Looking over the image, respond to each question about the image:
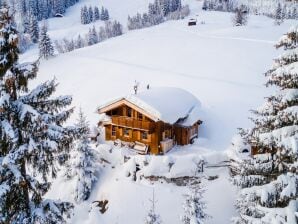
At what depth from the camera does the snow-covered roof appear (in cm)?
3447

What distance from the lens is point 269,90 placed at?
54.0 metres

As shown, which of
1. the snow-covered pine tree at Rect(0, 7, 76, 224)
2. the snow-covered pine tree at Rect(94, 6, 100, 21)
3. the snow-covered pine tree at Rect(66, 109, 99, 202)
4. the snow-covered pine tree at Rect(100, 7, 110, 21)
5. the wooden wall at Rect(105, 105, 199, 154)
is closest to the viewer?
the snow-covered pine tree at Rect(0, 7, 76, 224)

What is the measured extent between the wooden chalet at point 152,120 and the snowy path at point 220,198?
5.67m

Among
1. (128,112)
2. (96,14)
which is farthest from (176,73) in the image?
(96,14)

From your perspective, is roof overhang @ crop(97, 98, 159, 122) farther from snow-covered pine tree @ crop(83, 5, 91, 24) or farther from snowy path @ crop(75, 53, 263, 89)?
snow-covered pine tree @ crop(83, 5, 91, 24)

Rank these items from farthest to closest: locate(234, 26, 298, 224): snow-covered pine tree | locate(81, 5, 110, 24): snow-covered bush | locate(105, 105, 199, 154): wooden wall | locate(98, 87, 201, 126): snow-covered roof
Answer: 1. locate(81, 5, 110, 24): snow-covered bush
2. locate(105, 105, 199, 154): wooden wall
3. locate(98, 87, 201, 126): snow-covered roof
4. locate(234, 26, 298, 224): snow-covered pine tree

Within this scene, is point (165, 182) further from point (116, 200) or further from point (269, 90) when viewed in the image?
point (269, 90)

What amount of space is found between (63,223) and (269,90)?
44.4m

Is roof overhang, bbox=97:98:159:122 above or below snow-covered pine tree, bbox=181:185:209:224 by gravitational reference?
above

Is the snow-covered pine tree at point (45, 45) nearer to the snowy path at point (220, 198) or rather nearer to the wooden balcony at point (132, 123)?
the wooden balcony at point (132, 123)

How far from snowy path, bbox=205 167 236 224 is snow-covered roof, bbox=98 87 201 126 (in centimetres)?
619

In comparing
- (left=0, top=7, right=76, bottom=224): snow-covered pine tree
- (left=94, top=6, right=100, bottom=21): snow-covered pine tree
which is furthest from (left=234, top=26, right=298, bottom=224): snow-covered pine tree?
(left=94, top=6, right=100, bottom=21): snow-covered pine tree

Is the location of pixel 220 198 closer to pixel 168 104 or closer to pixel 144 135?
pixel 144 135

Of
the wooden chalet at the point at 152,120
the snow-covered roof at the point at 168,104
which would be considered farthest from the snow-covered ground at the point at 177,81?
the snow-covered roof at the point at 168,104
